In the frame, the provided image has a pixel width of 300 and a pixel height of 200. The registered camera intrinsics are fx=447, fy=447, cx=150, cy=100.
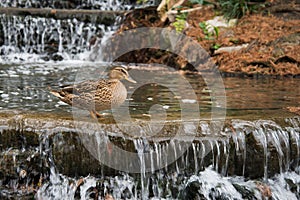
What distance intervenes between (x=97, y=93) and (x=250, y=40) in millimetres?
6548

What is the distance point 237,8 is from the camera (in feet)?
36.4

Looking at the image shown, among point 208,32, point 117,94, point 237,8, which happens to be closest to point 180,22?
point 208,32

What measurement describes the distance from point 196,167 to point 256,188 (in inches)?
25.4

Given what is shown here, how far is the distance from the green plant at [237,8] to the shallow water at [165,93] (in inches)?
100

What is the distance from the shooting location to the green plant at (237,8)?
36.4ft

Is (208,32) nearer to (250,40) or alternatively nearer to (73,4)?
(250,40)

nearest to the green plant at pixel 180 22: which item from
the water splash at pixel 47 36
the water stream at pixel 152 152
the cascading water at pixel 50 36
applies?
the cascading water at pixel 50 36

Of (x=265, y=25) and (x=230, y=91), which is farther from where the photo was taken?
(x=265, y=25)

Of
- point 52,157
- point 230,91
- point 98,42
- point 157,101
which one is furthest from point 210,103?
point 98,42

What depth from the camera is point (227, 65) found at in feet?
31.4

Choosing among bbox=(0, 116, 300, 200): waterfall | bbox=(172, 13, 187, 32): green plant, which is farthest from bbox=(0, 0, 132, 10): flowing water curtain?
bbox=(0, 116, 300, 200): waterfall

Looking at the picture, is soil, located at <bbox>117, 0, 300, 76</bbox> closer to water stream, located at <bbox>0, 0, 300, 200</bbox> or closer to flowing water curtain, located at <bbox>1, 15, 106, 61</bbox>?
flowing water curtain, located at <bbox>1, 15, 106, 61</bbox>

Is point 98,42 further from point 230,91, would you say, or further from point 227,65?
point 230,91

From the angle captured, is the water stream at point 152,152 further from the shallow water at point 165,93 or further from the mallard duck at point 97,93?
the mallard duck at point 97,93
